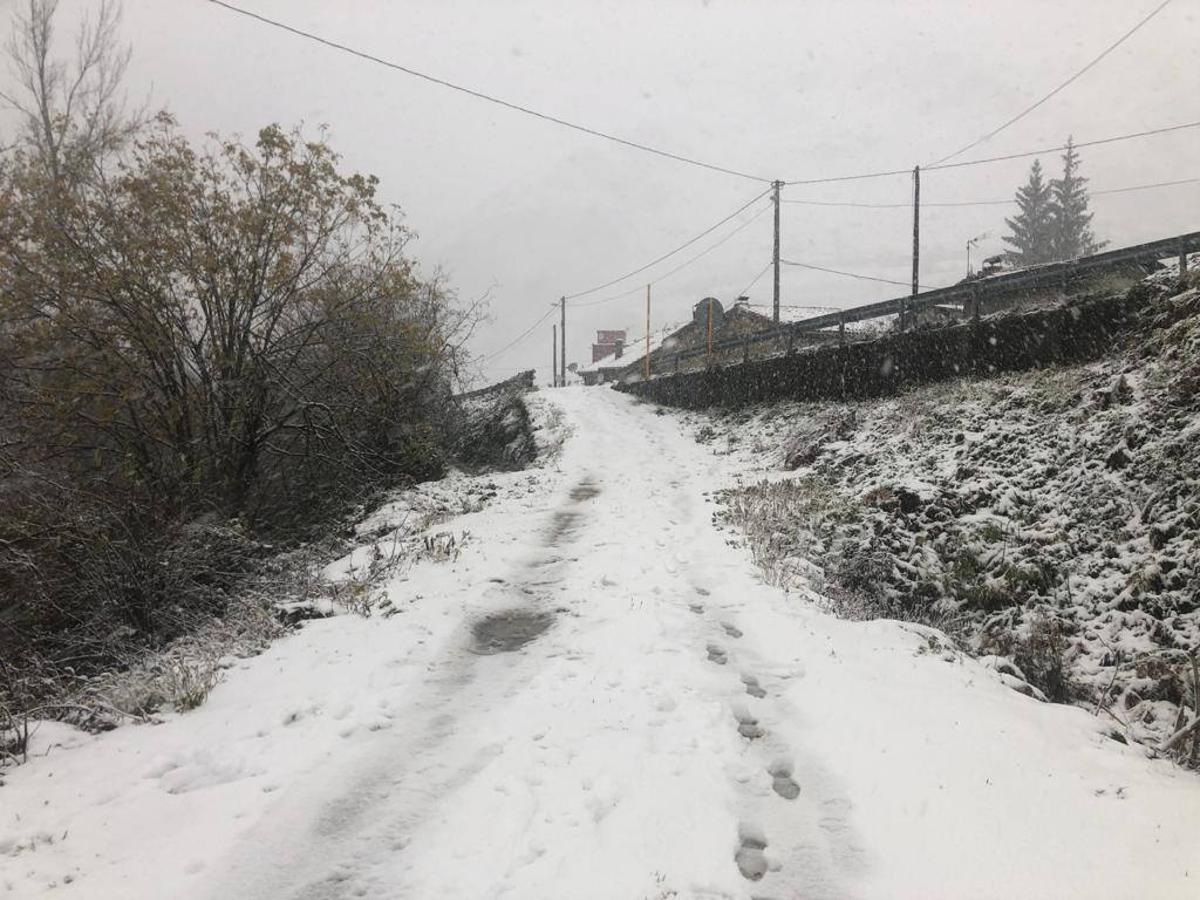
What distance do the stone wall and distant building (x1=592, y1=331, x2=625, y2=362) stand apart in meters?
49.0

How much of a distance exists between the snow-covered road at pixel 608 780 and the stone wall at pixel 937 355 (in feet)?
25.1

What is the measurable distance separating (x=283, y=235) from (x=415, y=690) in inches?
406

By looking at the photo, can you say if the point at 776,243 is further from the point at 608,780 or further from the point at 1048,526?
the point at 608,780

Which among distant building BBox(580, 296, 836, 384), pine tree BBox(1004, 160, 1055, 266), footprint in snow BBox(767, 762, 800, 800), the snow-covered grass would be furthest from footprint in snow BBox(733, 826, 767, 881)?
pine tree BBox(1004, 160, 1055, 266)

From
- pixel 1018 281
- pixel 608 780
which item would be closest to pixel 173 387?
pixel 608 780

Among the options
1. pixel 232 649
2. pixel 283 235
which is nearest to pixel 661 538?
pixel 232 649

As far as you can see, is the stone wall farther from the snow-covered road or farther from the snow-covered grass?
the snow-covered road

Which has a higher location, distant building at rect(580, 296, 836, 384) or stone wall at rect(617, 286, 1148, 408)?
distant building at rect(580, 296, 836, 384)

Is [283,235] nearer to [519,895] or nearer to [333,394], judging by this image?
[333,394]

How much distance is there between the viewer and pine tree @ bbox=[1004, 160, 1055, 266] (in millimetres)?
52253

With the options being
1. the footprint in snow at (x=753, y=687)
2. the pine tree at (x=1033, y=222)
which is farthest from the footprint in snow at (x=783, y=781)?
the pine tree at (x=1033, y=222)

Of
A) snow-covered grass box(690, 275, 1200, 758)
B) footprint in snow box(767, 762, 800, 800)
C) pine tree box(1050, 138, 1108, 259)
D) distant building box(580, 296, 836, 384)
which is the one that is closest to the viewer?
footprint in snow box(767, 762, 800, 800)

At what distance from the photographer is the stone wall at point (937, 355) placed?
10273mm

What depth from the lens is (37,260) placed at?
1031cm
